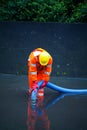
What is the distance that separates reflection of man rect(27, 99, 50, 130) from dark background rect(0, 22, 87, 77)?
418 centimetres

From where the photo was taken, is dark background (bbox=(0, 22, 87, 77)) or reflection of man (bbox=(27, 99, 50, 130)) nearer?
reflection of man (bbox=(27, 99, 50, 130))

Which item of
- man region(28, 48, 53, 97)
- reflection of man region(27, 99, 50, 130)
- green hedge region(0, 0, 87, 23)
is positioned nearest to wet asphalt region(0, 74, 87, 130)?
reflection of man region(27, 99, 50, 130)

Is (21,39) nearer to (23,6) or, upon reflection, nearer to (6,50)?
(6,50)


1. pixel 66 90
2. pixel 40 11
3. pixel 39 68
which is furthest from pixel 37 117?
pixel 40 11

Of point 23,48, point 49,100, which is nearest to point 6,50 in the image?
point 23,48

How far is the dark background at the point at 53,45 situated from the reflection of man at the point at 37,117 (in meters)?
4.18

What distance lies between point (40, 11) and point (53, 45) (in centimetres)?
234

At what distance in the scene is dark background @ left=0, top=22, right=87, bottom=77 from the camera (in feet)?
46.0

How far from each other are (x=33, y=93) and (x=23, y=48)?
4388 millimetres

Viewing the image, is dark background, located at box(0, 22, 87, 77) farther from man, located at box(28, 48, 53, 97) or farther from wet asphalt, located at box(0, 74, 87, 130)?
man, located at box(28, 48, 53, 97)

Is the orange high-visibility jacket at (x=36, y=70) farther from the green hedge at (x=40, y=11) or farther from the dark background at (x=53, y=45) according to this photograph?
the green hedge at (x=40, y=11)

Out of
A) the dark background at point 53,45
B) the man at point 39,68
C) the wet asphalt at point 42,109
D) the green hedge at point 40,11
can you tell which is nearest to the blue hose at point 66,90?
the wet asphalt at point 42,109

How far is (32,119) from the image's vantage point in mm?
8312

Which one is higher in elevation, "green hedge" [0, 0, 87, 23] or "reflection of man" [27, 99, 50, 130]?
"green hedge" [0, 0, 87, 23]
